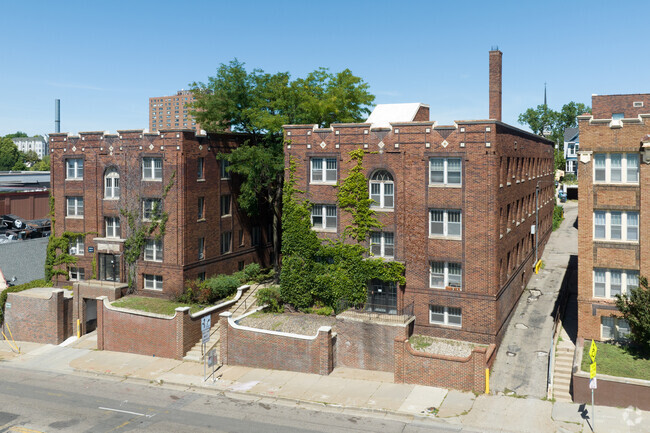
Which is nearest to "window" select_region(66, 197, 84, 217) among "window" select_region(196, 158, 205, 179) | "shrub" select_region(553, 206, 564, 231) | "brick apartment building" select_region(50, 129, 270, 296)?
"brick apartment building" select_region(50, 129, 270, 296)

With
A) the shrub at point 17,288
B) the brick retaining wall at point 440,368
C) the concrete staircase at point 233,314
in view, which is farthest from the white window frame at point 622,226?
the shrub at point 17,288

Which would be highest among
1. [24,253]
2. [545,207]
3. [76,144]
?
[76,144]

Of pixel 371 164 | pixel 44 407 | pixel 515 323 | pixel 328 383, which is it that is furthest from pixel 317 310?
pixel 44 407

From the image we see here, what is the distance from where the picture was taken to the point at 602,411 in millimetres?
24594

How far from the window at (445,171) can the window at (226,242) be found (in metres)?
18.8

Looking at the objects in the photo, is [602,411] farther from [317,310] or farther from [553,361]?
[317,310]

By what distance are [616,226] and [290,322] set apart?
18009 mm

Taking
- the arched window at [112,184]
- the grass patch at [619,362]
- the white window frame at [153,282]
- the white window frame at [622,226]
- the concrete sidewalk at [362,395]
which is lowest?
the concrete sidewalk at [362,395]

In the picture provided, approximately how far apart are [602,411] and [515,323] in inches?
419

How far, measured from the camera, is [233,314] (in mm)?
37938

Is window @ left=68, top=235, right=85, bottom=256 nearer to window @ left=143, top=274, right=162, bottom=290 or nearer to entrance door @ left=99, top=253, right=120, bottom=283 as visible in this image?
entrance door @ left=99, top=253, right=120, bottom=283

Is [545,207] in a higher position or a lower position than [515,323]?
higher

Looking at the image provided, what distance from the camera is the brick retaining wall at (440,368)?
27.4m

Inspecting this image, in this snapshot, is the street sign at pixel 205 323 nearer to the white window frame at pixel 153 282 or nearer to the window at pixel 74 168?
the white window frame at pixel 153 282
